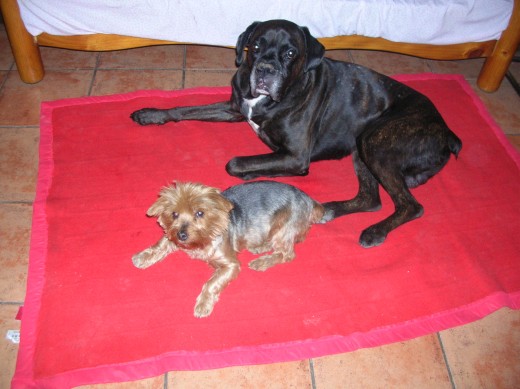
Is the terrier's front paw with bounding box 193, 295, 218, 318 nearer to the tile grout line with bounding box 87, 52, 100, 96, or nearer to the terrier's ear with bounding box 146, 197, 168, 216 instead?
the terrier's ear with bounding box 146, 197, 168, 216

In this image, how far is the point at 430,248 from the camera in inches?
124

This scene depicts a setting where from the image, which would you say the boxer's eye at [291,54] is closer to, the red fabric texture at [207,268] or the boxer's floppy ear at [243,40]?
the boxer's floppy ear at [243,40]

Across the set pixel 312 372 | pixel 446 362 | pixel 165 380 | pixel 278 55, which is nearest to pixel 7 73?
pixel 278 55

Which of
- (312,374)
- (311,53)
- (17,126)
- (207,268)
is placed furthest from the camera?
(17,126)

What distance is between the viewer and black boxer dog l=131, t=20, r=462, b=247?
3.01m

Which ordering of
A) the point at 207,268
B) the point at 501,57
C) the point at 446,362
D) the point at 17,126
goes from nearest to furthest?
the point at 446,362 < the point at 207,268 < the point at 17,126 < the point at 501,57

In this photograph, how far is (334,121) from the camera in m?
3.36

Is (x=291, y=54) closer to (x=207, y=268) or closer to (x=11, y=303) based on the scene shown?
(x=207, y=268)

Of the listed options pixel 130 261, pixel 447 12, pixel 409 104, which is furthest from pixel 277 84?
pixel 447 12

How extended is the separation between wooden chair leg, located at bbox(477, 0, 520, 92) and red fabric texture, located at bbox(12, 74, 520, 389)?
1.04 m

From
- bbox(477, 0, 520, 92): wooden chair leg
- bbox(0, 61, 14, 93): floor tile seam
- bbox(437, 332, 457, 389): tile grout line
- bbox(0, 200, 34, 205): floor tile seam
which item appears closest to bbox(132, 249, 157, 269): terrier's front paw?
bbox(0, 200, 34, 205): floor tile seam

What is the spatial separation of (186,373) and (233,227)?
0.92 meters

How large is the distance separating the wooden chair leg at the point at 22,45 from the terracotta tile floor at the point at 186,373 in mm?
112

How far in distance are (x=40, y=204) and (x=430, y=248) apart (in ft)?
9.66
